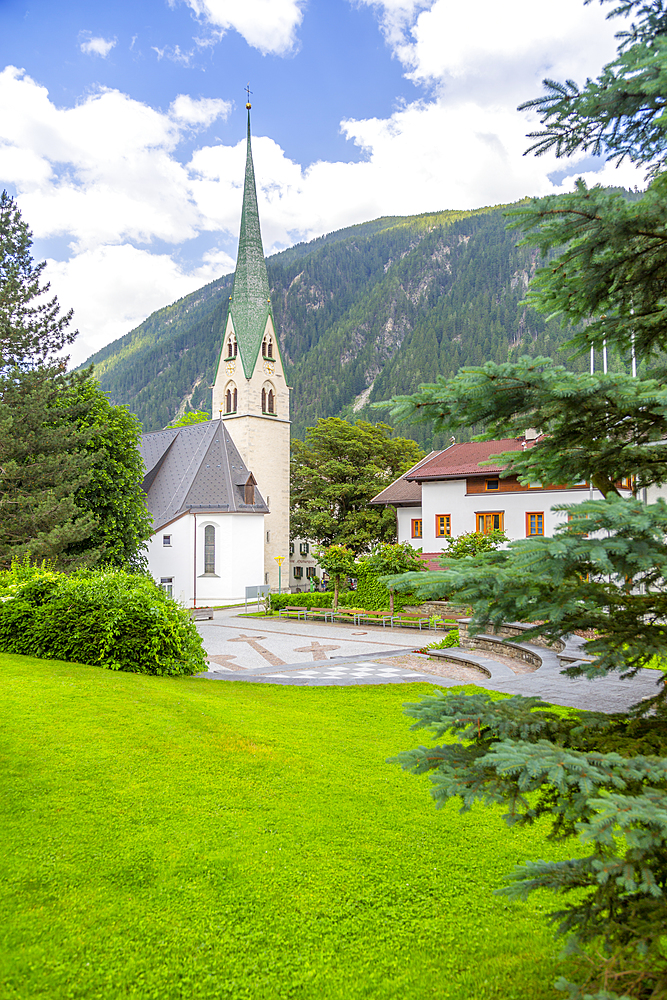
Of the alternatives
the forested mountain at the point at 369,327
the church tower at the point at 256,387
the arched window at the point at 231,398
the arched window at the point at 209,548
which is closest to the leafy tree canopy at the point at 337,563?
the arched window at the point at 209,548

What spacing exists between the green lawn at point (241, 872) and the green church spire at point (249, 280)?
47233 mm

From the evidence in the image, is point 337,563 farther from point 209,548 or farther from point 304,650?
point 209,548

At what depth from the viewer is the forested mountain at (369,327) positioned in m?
131

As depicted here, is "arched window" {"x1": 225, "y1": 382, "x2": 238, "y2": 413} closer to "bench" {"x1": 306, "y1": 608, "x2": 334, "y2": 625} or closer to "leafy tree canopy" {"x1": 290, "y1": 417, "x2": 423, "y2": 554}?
"leafy tree canopy" {"x1": 290, "y1": 417, "x2": 423, "y2": 554}

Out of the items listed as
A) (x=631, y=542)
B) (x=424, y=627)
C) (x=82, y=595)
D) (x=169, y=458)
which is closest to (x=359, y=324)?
(x=169, y=458)

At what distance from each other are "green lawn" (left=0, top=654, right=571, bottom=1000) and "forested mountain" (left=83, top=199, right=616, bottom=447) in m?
109

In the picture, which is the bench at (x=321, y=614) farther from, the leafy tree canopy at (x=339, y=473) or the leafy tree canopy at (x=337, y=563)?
the leafy tree canopy at (x=339, y=473)

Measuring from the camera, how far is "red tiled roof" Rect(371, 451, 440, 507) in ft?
118

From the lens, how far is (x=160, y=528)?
42.3 meters

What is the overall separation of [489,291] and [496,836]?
15362 centimetres

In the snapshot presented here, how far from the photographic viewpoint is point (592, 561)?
251 centimetres

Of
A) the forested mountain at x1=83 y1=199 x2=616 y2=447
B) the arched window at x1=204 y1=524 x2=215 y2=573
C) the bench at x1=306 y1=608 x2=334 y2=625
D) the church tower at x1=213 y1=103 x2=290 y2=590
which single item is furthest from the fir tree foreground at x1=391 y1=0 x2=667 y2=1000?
the forested mountain at x1=83 y1=199 x2=616 y2=447

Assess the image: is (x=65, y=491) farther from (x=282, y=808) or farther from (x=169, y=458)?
(x=169, y=458)

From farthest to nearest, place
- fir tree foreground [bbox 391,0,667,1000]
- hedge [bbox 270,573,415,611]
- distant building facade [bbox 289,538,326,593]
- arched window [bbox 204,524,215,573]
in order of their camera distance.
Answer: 1. distant building facade [bbox 289,538,326,593]
2. arched window [bbox 204,524,215,573]
3. hedge [bbox 270,573,415,611]
4. fir tree foreground [bbox 391,0,667,1000]
